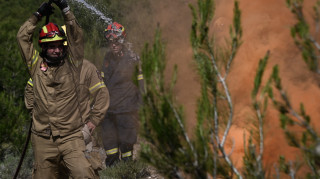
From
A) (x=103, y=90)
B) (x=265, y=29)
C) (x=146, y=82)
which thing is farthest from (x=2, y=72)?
(x=146, y=82)

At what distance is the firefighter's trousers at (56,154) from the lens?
3.96 m

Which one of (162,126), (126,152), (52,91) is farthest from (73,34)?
(126,152)

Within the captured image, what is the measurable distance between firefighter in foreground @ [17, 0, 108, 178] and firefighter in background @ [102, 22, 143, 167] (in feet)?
6.64

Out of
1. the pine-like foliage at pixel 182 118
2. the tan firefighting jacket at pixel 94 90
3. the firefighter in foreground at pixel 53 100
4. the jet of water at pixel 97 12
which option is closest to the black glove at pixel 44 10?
the firefighter in foreground at pixel 53 100

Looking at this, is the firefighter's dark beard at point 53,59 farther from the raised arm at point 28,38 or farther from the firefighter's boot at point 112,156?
the firefighter's boot at point 112,156

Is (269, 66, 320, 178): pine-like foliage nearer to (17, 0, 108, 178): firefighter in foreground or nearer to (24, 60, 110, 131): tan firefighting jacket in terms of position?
(17, 0, 108, 178): firefighter in foreground

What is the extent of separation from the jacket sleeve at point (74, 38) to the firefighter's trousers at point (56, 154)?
0.73 meters

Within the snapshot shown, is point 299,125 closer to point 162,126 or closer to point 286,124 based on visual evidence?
point 286,124

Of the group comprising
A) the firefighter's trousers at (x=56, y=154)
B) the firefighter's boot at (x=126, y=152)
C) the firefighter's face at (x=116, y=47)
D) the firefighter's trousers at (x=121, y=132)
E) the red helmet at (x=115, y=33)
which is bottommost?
the firefighter's boot at (x=126, y=152)

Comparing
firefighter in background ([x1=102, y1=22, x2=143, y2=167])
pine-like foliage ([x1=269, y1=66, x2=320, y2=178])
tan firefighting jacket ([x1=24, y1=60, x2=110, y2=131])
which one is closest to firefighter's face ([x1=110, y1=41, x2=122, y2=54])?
firefighter in background ([x1=102, y1=22, x2=143, y2=167])

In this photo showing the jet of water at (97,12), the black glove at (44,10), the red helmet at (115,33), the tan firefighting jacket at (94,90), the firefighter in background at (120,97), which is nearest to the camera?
the black glove at (44,10)

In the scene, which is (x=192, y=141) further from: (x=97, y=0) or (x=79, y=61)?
(x=97, y=0)

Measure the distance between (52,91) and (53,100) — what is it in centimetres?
8

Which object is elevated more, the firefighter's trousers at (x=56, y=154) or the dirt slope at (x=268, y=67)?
the dirt slope at (x=268, y=67)
